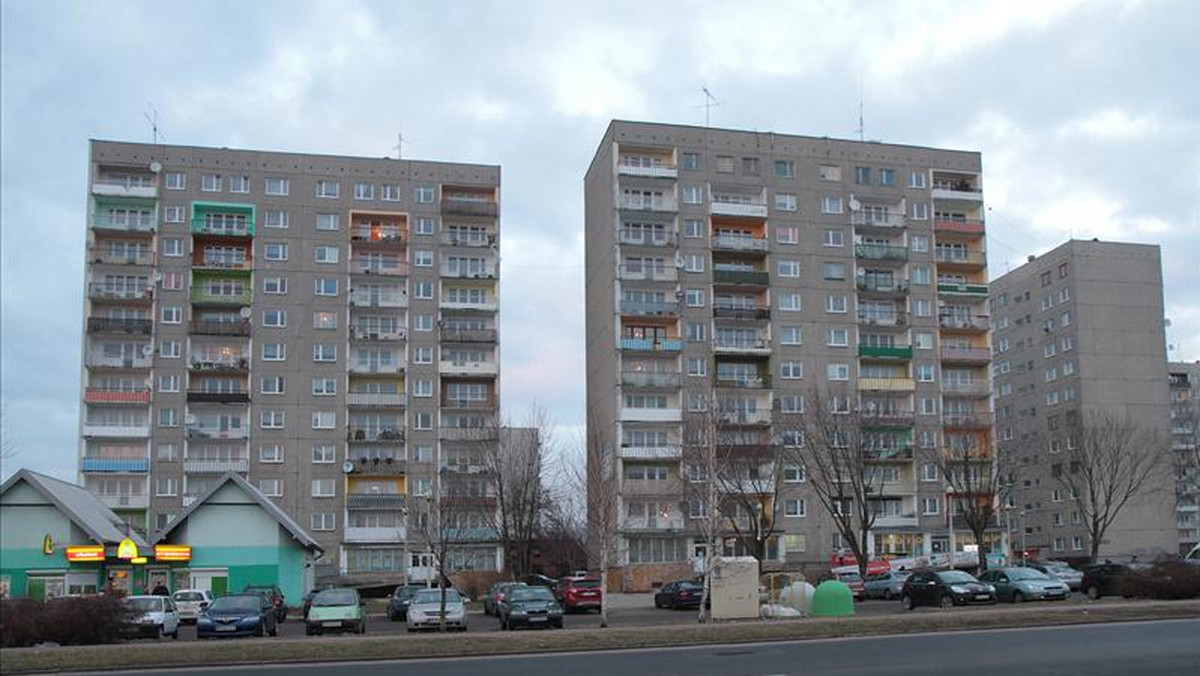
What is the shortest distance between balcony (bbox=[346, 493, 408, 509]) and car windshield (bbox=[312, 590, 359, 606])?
49790mm

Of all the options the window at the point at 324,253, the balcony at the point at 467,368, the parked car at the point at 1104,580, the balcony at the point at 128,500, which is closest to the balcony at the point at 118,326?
the balcony at the point at 128,500

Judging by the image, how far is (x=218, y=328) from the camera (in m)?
86.4

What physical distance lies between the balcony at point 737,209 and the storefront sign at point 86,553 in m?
52.8

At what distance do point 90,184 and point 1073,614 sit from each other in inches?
3096

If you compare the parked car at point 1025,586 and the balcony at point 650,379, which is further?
the balcony at point 650,379

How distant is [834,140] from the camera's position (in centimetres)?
9312

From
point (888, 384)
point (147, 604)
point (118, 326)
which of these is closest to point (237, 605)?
point (147, 604)

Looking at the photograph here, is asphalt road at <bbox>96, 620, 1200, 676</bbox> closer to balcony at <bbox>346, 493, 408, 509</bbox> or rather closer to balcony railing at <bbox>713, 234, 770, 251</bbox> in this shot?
balcony at <bbox>346, 493, 408, 509</bbox>

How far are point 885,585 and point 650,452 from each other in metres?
30.3

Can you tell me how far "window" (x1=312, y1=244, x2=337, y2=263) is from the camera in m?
89.2

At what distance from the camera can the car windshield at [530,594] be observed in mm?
37625

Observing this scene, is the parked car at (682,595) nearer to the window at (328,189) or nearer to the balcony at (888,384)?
the balcony at (888,384)

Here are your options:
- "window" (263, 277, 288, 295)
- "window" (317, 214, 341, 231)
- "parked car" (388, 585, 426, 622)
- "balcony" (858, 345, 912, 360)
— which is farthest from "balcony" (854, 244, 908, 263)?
"parked car" (388, 585, 426, 622)

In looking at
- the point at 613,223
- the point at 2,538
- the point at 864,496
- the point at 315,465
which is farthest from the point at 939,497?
the point at 2,538
